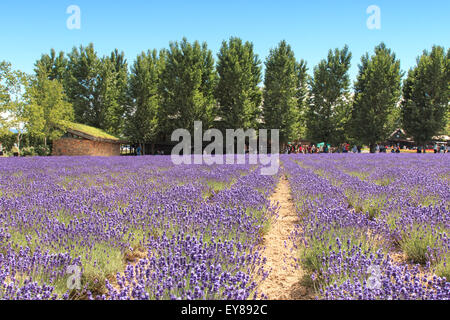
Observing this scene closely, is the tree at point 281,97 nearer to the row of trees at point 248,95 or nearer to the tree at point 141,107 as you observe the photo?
the row of trees at point 248,95

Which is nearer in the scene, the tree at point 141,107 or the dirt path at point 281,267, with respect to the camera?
the dirt path at point 281,267

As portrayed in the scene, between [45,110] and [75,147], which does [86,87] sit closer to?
[45,110]

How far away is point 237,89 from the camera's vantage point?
31.9 metres

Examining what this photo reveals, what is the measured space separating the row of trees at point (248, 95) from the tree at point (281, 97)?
0.12 metres

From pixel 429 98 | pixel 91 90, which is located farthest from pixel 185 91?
pixel 429 98

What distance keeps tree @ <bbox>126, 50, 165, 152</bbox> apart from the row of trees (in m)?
0.11

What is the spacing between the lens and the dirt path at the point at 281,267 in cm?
222

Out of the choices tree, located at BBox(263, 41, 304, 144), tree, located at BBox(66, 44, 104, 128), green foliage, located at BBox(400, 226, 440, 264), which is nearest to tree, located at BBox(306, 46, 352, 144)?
tree, located at BBox(263, 41, 304, 144)

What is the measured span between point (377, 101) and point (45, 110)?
35829mm

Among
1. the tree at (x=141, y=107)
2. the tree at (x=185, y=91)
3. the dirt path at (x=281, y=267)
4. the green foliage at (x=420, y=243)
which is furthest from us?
the tree at (x=141, y=107)

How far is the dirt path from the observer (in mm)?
2219

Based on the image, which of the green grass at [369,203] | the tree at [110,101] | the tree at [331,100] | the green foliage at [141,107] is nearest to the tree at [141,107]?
the green foliage at [141,107]
